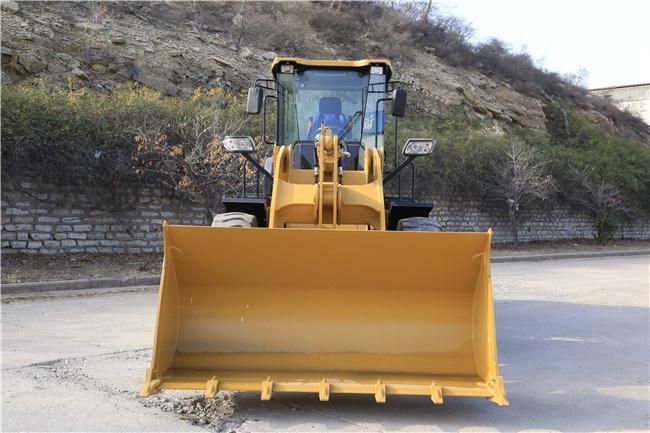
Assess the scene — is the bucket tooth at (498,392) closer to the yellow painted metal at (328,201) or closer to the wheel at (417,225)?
the yellow painted metal at (328,201)

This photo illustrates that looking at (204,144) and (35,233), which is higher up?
(204,144)

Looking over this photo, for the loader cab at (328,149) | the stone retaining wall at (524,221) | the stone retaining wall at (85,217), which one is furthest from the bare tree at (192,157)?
the stone retaining wall at (524,221)

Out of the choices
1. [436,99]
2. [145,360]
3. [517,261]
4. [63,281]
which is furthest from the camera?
[436,99]

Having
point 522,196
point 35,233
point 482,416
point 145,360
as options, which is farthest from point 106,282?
point 522,196

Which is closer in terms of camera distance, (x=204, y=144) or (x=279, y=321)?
(x=279, y=321)

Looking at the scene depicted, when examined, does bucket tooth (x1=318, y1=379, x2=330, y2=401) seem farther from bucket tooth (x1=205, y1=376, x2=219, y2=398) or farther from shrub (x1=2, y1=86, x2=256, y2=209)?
shrub (x1=2, y1=86, x2=256, y2=209)

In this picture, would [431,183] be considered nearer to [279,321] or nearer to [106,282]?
[106,282]

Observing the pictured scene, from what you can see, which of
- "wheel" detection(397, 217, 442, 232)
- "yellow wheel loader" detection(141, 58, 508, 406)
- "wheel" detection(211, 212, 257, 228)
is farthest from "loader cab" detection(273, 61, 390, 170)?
"yellow wheel loader" detection(141, 58, 508, 406)

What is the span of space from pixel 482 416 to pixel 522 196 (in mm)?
21708

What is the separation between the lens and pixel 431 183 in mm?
23531

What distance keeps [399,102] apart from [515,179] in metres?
18.4

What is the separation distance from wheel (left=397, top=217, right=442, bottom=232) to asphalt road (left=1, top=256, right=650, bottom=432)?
1.65 m

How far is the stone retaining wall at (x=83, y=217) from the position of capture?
14109 millimetres

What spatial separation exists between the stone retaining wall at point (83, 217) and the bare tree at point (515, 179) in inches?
502
